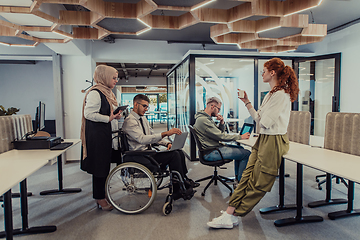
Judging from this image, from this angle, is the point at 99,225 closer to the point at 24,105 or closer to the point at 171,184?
the point at 171,184

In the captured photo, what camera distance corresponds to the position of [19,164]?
1923 millimetres

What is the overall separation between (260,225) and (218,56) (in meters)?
3.81

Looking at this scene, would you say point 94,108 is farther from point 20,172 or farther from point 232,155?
point 232,155

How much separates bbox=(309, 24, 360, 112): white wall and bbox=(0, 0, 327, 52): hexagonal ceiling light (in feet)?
7.85

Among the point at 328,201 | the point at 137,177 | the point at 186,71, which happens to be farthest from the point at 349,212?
the point at 186,71

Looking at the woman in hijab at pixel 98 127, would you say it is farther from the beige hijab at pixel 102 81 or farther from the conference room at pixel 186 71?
the conference room at pixel 186 71

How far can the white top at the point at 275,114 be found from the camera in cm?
202

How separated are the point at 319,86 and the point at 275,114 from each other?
195 inches

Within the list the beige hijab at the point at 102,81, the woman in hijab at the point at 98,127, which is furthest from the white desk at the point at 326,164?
the beige hijab at the point at 102,81

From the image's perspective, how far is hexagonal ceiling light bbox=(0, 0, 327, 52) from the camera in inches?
99.3

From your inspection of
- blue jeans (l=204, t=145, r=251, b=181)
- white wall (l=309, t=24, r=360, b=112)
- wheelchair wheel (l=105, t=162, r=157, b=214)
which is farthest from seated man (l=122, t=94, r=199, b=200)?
white wall (l=309, t=24, r=360, b=112)

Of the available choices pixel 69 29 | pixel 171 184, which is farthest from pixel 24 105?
pixel 171 184

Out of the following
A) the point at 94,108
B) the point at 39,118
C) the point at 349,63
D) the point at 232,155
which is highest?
the point at 349,63

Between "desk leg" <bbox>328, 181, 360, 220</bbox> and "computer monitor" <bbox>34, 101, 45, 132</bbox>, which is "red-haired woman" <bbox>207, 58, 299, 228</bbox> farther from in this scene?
"computer monitor" <bbox>34, 101, 45, 132</bbox>
